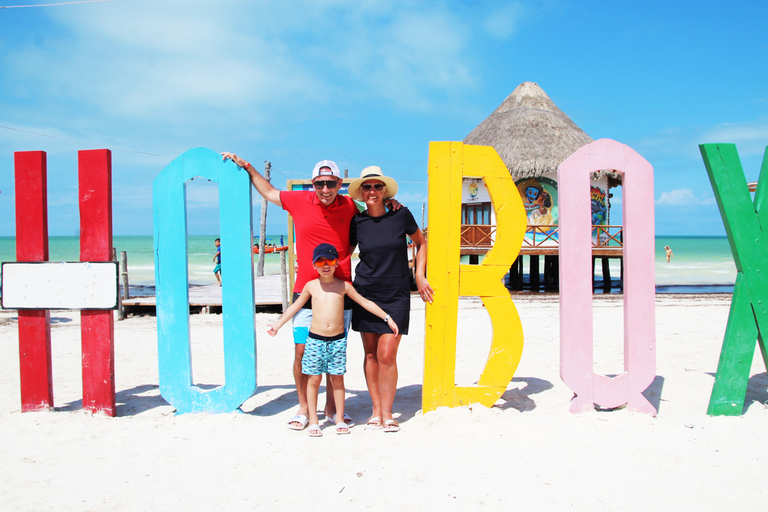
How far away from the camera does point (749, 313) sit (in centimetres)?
360

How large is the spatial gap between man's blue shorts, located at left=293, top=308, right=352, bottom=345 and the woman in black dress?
0.07m

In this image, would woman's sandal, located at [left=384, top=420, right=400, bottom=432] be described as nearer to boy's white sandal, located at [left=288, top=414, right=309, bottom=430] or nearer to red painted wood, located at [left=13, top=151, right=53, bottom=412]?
boy's white sandal, located at [left=288, top=414, right=309, bottom=430]

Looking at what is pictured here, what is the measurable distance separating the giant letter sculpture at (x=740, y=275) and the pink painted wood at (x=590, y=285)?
0.53m

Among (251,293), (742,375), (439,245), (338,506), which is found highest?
(439,245)

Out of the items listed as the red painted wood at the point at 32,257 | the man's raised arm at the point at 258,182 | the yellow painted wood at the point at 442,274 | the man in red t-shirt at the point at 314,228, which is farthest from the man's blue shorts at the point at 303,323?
the red painted wood at the point at 32,257

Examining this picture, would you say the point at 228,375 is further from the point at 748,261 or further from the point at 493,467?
the point at 748,261

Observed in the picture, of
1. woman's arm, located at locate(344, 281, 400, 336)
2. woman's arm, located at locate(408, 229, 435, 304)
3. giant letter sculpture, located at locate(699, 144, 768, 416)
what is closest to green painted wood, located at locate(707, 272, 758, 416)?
giant letter sculpture, located at locate(699, 144, 768, 416)

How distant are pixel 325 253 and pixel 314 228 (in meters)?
0.36

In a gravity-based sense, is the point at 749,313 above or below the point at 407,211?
below

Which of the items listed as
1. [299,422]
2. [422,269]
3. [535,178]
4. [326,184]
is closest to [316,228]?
[326,184]

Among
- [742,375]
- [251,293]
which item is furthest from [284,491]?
[742,375]

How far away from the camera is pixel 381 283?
3.48m

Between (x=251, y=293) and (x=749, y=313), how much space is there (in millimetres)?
3898

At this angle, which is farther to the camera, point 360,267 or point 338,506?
point 360,267
